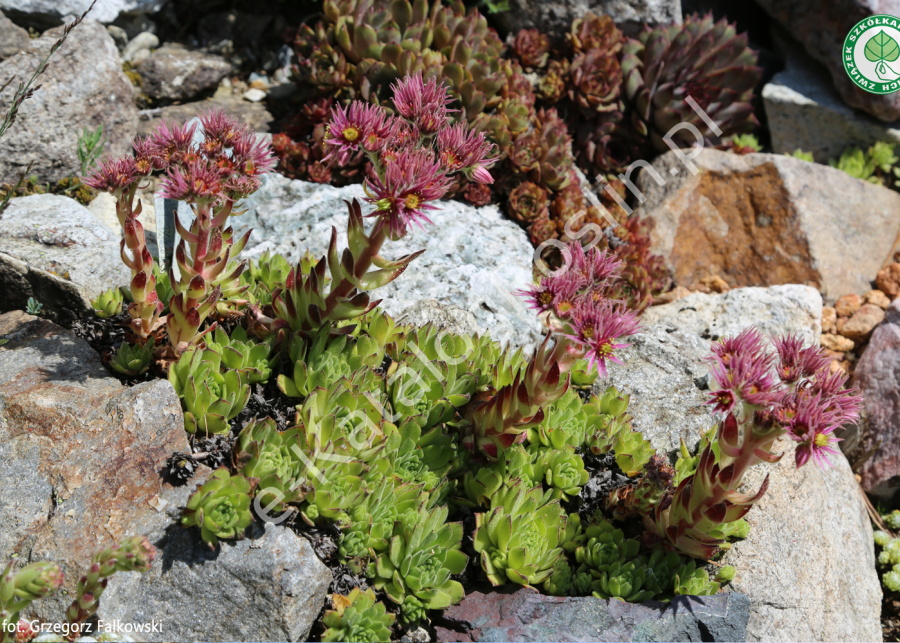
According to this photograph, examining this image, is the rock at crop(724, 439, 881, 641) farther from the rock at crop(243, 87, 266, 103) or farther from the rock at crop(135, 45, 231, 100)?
the rock at crop(135, 45, 231, 100)

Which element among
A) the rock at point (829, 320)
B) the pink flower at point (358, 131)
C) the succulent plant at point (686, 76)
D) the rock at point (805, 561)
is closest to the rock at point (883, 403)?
the rock at point (829, 320)

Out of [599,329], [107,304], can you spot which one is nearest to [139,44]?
[107,304]

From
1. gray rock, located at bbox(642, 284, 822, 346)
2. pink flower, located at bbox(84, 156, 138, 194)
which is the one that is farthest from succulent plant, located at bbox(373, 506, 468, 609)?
gray rock, located at bbox(642, 284, 822, 346)

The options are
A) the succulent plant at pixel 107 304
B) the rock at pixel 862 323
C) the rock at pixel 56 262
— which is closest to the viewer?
the succulent plant at pixel 107 304

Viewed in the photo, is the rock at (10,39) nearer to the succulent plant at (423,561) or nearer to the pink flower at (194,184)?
the pink flower at (194,184)

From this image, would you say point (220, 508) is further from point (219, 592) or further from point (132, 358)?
point (132, 358)

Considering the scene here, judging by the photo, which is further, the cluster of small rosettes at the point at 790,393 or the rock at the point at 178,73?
the rock at the point at 178,73
